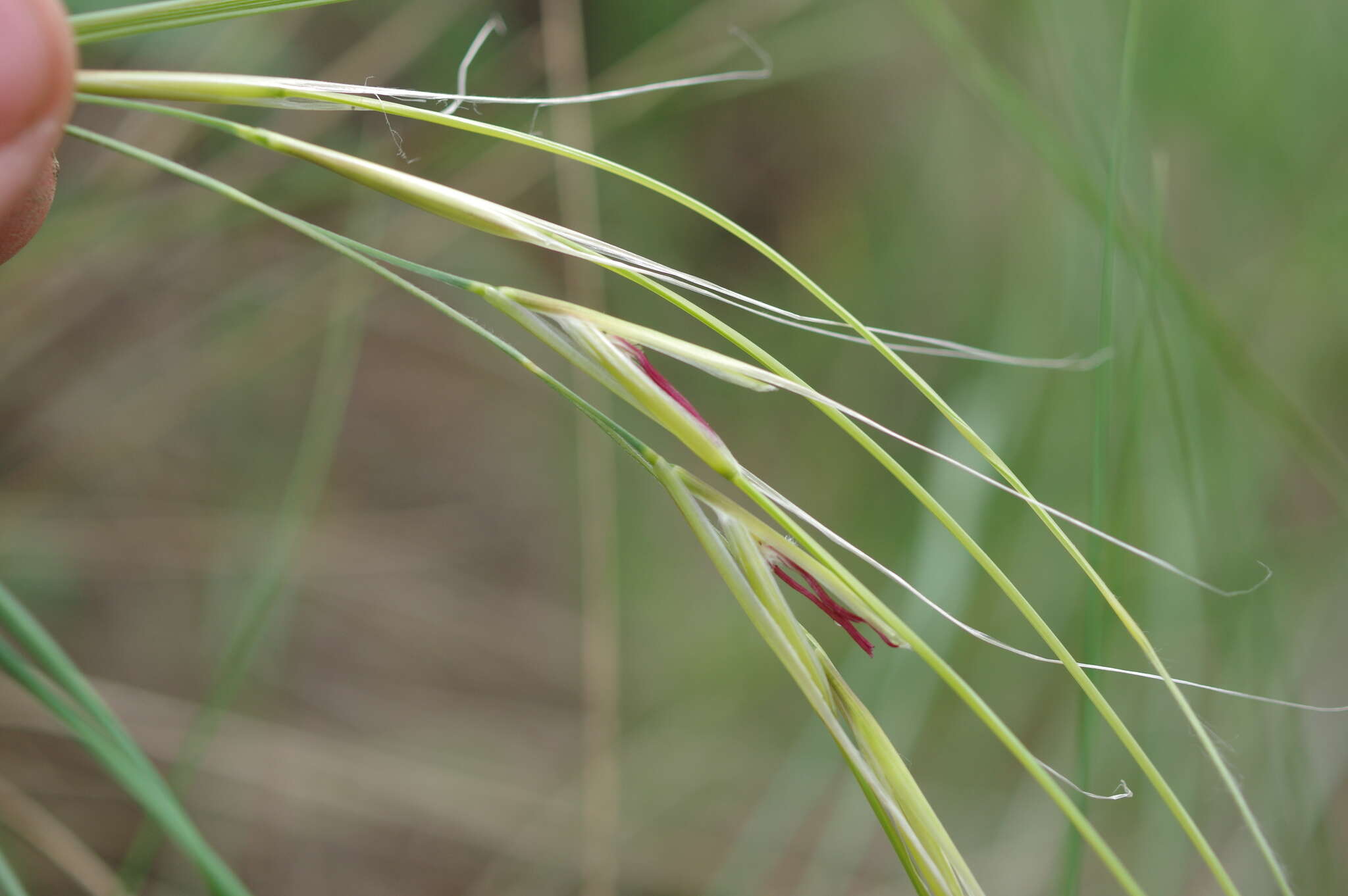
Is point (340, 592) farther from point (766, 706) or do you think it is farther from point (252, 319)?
point (766, 706)

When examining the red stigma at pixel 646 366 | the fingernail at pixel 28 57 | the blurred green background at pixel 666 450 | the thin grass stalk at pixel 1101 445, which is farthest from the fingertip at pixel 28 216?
the thin grass stalk at pixel 1101 445

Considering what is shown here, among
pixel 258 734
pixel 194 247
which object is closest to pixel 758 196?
pixel 194 247

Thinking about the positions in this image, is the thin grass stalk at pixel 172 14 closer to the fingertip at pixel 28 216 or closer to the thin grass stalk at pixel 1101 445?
the fingertip at pixel 28 216

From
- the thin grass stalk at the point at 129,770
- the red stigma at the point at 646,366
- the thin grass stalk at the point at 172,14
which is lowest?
the thin grass stalk at the point at 129,770

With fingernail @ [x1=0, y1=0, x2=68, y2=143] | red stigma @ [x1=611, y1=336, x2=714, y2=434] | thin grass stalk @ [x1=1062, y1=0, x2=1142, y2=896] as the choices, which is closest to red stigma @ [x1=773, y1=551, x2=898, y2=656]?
red stigma @ [x1=611, y1=336, x2=714, y2=434]

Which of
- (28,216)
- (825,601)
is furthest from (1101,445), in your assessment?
(28,216)
